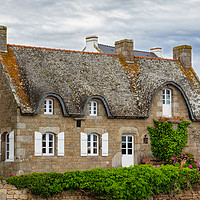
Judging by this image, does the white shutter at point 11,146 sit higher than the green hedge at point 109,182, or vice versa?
the white shutter at point 11,146

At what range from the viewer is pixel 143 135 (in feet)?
89.5

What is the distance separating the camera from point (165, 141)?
2706cm

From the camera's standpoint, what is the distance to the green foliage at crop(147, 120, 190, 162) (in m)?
27.1

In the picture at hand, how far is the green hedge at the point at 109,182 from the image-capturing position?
20.8m

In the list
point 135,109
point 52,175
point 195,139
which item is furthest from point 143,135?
point 52,175

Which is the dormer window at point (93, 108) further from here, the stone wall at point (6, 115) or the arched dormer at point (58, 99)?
the stone wall at point (6, 115)

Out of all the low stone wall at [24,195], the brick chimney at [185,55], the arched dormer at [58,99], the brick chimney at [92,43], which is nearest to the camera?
the low stone wall at [24,195]

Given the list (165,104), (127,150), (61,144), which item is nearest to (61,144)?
(61,144)

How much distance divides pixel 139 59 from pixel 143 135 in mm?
5101

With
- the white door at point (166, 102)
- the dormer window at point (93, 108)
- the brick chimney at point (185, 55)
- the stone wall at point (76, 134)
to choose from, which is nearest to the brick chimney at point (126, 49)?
the white door at point (166, 102)

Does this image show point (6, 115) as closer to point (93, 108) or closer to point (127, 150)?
point (93, 108)

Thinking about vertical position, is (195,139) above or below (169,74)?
below

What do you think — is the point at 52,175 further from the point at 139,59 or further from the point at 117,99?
the point at 139,59

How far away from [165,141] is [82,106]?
16.7ft
